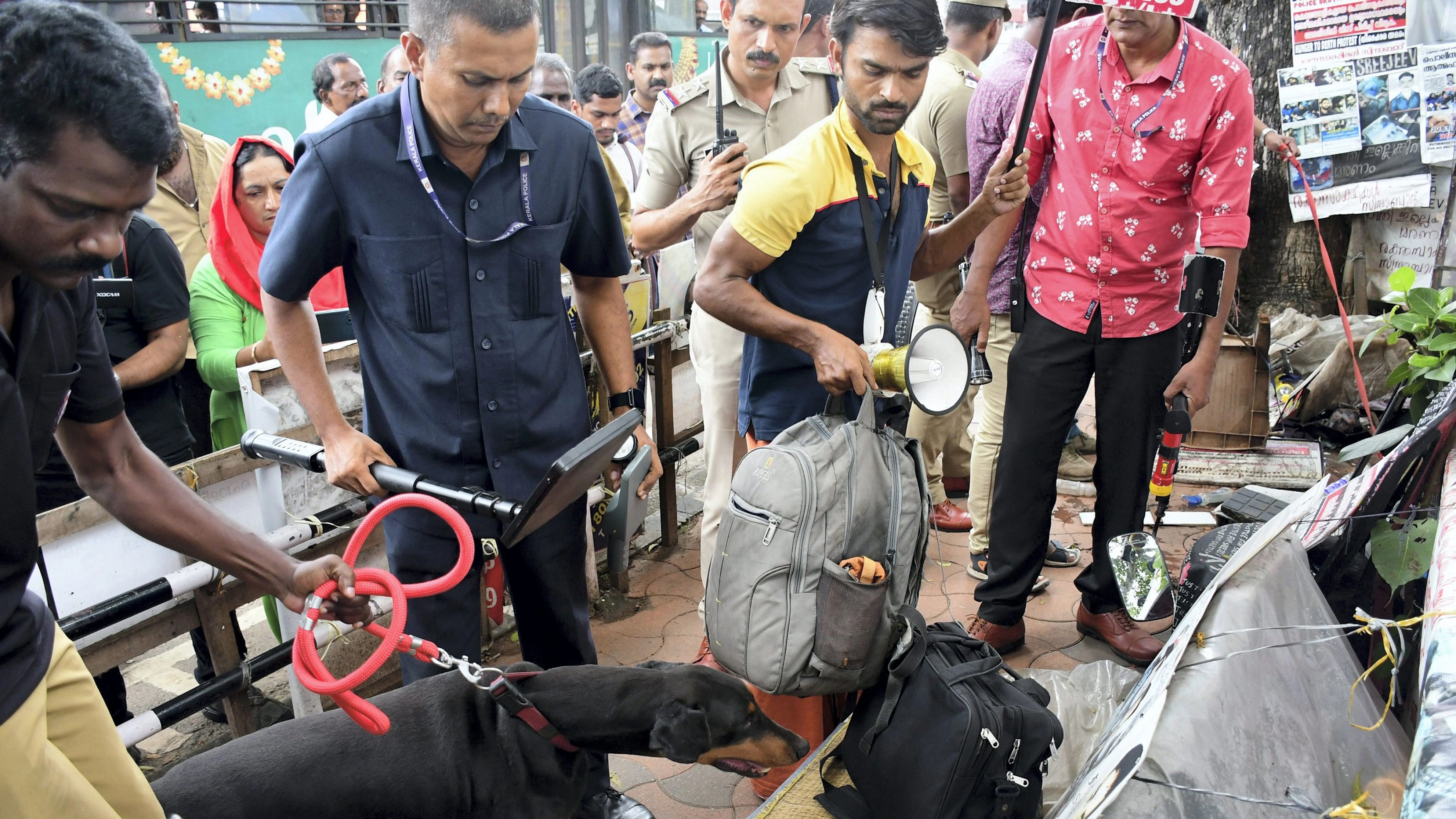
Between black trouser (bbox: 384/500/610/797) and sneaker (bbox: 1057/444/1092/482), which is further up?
black trouser (bbox: 384/500/610/797)

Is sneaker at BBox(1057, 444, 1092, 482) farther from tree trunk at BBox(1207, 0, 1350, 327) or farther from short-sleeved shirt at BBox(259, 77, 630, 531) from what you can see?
short-sleeved shirt at BBox(259, 77, 630, 531)

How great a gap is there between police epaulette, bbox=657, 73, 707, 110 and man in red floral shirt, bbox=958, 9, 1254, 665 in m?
1.22

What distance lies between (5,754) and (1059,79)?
10.6 ft

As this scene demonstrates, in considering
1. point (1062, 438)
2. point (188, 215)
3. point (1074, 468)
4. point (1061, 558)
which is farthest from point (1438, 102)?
point (188, 215)

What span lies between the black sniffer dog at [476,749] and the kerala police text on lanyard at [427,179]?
1029mm

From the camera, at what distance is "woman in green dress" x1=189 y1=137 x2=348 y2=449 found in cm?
330

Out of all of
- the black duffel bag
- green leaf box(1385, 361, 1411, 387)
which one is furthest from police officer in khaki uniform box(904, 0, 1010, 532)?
the black duffel bag

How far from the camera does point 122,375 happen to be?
3.11 m

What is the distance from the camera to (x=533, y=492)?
7.14ft

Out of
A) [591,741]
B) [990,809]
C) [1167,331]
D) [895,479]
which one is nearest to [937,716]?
[990,809]

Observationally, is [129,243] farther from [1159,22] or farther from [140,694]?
[1159,22]

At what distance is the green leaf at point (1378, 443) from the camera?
2.48 meters

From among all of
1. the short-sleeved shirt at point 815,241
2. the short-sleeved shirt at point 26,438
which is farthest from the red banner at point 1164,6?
the short-sleeved shirt at point 26,438

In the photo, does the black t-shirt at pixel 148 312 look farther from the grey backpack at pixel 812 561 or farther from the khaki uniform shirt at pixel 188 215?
the grey backpack at pixel 812 561
